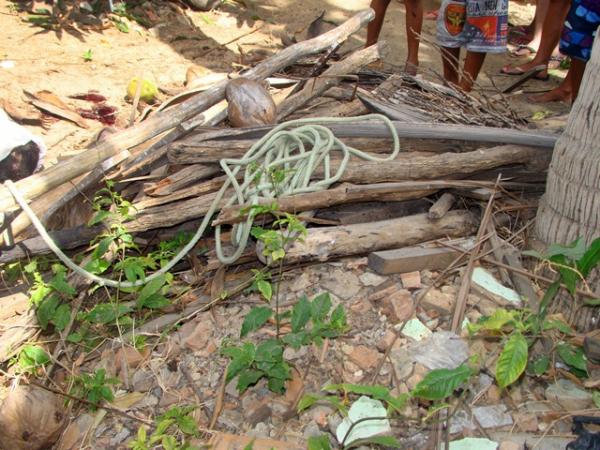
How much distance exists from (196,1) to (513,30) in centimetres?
428

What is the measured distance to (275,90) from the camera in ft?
14.1

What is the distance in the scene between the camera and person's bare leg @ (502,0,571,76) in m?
6.02

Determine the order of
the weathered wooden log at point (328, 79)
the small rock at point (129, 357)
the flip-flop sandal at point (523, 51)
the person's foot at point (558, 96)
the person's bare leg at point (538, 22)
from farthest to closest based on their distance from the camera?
1. the flip-flop sandal at point (523, 51)
2. the person's bare leg at point (538, 22)
3. the person's foot at point (558, 96)
4. the weathered wooden log at point (328, 79)
5. the small rock at point (129, 357)

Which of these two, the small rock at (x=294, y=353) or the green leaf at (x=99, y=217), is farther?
the green leaf at (x=99, y=217)

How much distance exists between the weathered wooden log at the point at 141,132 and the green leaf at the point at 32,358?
26.2 inches

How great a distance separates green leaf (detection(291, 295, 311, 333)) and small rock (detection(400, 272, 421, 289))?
0.52 m

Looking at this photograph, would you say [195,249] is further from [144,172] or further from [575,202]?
[575,202]

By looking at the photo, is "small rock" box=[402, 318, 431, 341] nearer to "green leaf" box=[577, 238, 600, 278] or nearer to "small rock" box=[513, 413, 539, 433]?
"small rock" box=[513, 413, 539, 433]

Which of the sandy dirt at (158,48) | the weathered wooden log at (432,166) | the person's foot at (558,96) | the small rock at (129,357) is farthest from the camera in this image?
the person's foot at (558,96)

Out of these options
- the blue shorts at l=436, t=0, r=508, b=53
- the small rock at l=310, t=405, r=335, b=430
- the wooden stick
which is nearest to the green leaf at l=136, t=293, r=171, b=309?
the small rock at l=310, t=405, r=335, b=430

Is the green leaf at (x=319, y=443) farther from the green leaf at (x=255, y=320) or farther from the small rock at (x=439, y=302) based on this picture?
the small rock at (x=439, y=302)

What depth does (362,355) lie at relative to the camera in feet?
8.31

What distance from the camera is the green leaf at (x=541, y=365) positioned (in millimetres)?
2326

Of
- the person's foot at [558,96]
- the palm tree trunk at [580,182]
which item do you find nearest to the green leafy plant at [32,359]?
the palm tree trunk at [580,182]
